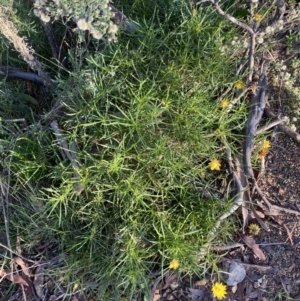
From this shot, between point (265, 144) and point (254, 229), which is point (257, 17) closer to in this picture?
point (265, 144)

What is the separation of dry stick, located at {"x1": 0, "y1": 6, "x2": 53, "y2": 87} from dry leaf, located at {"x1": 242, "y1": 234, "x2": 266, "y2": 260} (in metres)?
1.24

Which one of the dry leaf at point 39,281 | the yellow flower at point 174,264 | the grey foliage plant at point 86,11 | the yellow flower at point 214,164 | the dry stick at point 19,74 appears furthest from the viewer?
the dry stick at point 19,74

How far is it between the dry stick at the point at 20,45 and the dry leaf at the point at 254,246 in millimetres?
1235

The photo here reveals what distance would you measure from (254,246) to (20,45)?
1433 mm

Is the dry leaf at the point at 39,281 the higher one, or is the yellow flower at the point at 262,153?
the yellow flower at the point at 262,153

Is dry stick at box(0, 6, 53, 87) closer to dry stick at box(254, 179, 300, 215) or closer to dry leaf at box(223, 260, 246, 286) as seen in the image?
dry stick at box(254, 179, 300, 215)

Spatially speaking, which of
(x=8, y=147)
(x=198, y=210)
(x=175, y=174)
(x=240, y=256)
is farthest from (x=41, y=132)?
(x=240, y=256)

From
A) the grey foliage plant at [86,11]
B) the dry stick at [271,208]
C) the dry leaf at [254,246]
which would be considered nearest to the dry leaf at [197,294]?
the dry leaf at [254,246]

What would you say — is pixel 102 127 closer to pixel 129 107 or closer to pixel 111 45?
pixel 129 107

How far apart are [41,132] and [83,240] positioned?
0.55 meters

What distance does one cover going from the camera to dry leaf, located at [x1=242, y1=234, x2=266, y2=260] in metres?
2.22

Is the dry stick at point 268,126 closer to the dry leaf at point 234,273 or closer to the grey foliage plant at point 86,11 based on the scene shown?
the dry leaf at point 234,273

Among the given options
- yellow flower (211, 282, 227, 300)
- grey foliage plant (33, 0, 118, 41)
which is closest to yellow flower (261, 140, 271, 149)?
yellow flower (211, 282, 227, 300)

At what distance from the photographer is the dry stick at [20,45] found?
2111 millimetres
